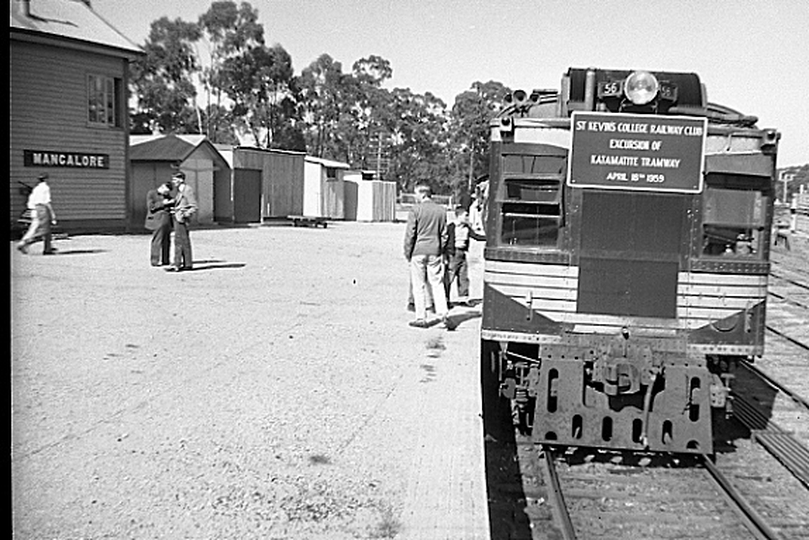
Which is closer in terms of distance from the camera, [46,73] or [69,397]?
[69,397]

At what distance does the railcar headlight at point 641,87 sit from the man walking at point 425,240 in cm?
473

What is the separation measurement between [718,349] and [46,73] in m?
20.4

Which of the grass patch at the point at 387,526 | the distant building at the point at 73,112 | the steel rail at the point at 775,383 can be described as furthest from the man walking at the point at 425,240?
the distant building at the point at 73,112

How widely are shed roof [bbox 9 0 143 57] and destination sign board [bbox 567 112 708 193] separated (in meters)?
17.3

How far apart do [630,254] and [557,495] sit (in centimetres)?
198

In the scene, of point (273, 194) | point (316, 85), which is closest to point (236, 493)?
point (273, 194)

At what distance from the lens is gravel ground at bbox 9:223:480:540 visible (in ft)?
16.3

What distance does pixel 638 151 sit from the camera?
6512mm

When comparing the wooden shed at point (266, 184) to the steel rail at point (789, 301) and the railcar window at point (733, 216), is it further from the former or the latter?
the railcar window at point (733, 216)

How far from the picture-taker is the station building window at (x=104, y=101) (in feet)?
77.2

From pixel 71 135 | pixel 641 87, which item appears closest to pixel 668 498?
pixel 641 87

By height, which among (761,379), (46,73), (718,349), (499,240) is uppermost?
(46,73)

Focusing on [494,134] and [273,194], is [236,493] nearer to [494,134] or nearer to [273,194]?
[494,134]

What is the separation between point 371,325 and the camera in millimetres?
11531
